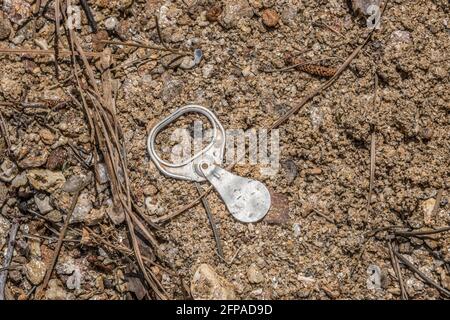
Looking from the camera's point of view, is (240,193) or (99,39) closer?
(240,193)

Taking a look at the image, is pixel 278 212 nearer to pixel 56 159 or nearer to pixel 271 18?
pixel 271 18

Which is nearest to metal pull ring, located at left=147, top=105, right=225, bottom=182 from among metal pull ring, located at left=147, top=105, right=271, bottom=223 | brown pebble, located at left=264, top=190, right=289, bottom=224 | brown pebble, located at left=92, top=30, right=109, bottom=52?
metal pull ring, located at left=147, top=105, right=271, bottom=223

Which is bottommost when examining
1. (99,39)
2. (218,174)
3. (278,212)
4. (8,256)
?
(8,256)

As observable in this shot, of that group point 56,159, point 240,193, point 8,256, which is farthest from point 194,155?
point 8,256

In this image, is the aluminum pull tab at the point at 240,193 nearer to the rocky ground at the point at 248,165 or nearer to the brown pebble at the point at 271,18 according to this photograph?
the rocky ground at the point at 248,165

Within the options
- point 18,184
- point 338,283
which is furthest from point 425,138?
point 18,184

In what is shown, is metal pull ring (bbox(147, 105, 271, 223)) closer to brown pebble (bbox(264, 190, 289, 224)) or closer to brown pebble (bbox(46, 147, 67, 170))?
brown pebble (bbox(264, 190, 289, 224))
